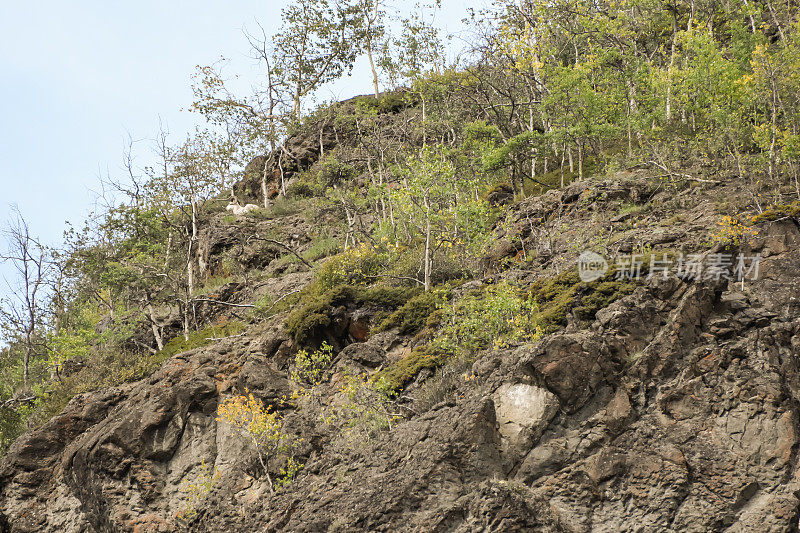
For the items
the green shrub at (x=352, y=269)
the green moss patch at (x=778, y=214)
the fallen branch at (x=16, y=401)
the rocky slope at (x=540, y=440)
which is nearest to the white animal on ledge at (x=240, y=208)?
the fallen branch at (x=16, y=401)

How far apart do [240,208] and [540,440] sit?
3012 cm

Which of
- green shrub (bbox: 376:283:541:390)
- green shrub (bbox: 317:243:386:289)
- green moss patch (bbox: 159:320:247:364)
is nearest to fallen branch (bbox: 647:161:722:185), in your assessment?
green shrub (bbox: 376:283:541:390)

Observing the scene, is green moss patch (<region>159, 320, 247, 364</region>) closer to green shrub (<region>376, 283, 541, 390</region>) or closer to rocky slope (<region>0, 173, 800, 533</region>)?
rocky slope (<region>0, 173, 800, 533</region>)

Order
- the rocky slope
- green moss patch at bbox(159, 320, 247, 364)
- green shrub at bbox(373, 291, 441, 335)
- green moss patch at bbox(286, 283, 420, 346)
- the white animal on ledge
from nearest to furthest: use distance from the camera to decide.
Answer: the rocky slope < green shrub at bbox(373, 291, 441, 335) < green moss patch at bbox(286, 283, 420, 346) < green moss patch at bbox(159, 320, 247, 364) < the white animal on ledge

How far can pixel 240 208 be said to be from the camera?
123ft

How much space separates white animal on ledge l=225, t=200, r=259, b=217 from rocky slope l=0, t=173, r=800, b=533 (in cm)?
2026

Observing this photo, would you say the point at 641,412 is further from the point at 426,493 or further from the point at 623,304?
the point at 426,493

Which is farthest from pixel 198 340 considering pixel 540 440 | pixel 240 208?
pixel 240 208

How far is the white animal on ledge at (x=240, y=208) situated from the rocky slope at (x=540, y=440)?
20258mm

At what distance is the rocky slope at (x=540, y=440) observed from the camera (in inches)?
373

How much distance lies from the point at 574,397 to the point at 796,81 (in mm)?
13516

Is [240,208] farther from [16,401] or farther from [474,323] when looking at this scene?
[474,323]

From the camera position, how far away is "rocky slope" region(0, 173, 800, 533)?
31.1 ft

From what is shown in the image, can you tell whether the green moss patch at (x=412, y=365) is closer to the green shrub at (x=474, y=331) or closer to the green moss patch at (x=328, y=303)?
the green shrub at (x=474, y=331)
